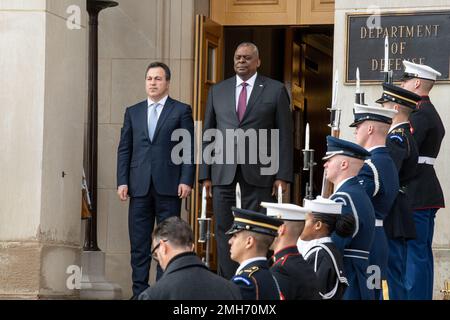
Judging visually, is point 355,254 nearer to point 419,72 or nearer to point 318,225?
point 318,225

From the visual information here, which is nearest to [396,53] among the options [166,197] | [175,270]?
[166,197]

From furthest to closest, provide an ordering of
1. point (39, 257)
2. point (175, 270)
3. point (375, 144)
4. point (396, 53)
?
point (396, 53), point (39, 257), point (375, 144), point (175, 270)

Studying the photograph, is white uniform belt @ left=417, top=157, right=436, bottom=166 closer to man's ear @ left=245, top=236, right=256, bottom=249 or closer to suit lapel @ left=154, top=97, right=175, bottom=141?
suit lapel @ left=154, top=97, right=175, bottom=141

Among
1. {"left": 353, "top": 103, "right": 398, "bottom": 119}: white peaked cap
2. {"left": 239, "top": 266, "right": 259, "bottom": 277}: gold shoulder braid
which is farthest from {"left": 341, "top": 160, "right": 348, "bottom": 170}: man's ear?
{"left": 239, "top": 266, "right": 259, "bottom": 277}: gold shoulder braid

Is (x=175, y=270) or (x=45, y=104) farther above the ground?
(x=45, y=104)

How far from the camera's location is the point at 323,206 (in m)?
10.9

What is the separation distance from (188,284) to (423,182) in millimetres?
5119

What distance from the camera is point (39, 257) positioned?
14.0 m

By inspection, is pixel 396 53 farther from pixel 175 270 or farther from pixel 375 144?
pixel 175 270

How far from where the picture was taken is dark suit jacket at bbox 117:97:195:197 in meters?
14.2

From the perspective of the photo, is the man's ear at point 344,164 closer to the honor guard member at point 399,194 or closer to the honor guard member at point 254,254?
the honor guard member at point 399,194

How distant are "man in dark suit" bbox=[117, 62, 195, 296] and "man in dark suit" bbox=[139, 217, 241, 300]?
16.4ft
